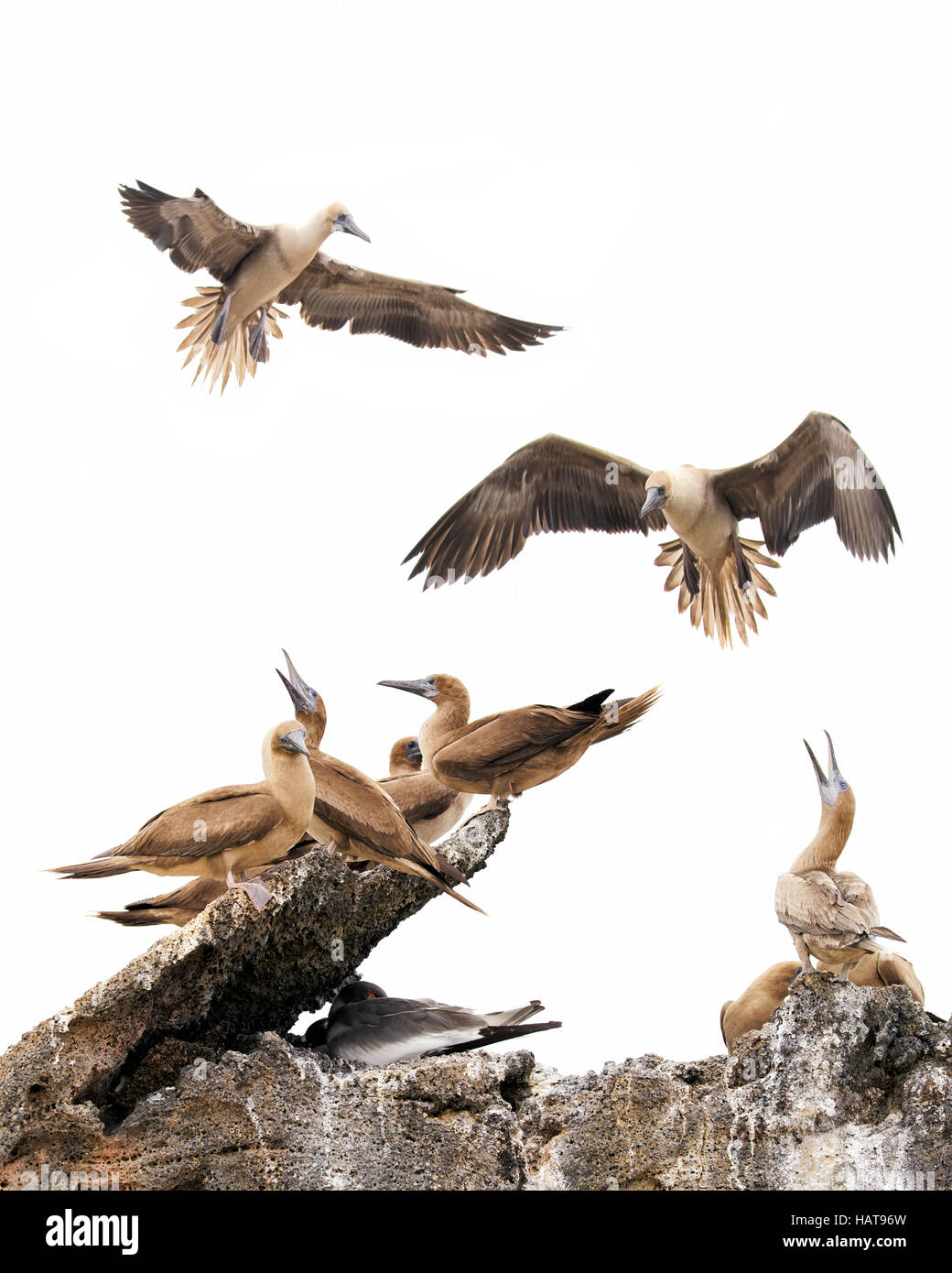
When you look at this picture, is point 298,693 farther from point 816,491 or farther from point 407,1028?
point 816,491

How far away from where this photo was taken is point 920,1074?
3932mm

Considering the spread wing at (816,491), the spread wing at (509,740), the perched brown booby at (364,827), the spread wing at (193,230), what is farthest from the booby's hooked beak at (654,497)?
the spread wing at (193,230)

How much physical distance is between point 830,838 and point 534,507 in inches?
69.7

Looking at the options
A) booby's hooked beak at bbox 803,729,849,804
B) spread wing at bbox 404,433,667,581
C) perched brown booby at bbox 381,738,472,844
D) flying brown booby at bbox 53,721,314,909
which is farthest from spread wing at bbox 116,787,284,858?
booby's hooked beak at bbox 803,729,849,804

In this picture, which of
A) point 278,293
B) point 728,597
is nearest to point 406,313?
point 278,293

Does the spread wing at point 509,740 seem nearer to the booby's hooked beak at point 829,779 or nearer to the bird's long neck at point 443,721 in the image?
the bird's long neck at point 443,721

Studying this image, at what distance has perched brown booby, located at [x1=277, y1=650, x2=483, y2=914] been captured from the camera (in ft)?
14.6

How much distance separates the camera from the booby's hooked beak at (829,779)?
4527 mm

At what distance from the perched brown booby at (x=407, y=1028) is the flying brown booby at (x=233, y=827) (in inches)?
21.2
